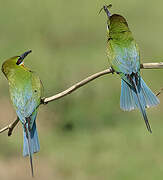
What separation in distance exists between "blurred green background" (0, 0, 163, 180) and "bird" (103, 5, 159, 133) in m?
1.76

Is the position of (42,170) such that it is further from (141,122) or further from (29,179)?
(141,122)

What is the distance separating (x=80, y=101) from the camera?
5.63m

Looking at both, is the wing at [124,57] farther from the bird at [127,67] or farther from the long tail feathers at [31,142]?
the long tail feathers at [31,142]

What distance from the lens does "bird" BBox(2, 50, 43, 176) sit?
9.64 feet

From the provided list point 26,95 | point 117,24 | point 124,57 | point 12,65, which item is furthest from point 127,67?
point 12,65

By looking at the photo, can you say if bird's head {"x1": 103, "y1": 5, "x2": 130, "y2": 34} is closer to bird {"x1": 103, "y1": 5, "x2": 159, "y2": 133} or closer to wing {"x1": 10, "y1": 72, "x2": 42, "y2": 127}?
bird {"x1": 103, "y1": 5, "x2": 159, "y2": 133}

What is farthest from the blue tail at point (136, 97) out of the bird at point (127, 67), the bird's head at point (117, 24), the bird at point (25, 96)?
the bird at point (25, 96)

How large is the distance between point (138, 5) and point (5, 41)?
2.17 metres

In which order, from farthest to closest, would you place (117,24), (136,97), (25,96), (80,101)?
(80,101) < (117,24) < (25,96) < (136,97)

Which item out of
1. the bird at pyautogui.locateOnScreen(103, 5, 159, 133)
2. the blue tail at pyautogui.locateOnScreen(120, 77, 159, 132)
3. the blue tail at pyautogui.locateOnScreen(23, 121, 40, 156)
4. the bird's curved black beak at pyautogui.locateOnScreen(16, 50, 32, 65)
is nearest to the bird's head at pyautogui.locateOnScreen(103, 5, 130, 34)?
the bird at pyautogui.locateOnScreen(103, 5, 159, 133)

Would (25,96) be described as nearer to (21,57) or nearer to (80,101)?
(21,57)

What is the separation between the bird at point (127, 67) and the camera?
2.92 meters

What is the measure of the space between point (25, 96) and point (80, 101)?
8.46ft

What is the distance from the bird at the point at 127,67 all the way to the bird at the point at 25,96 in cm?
47
